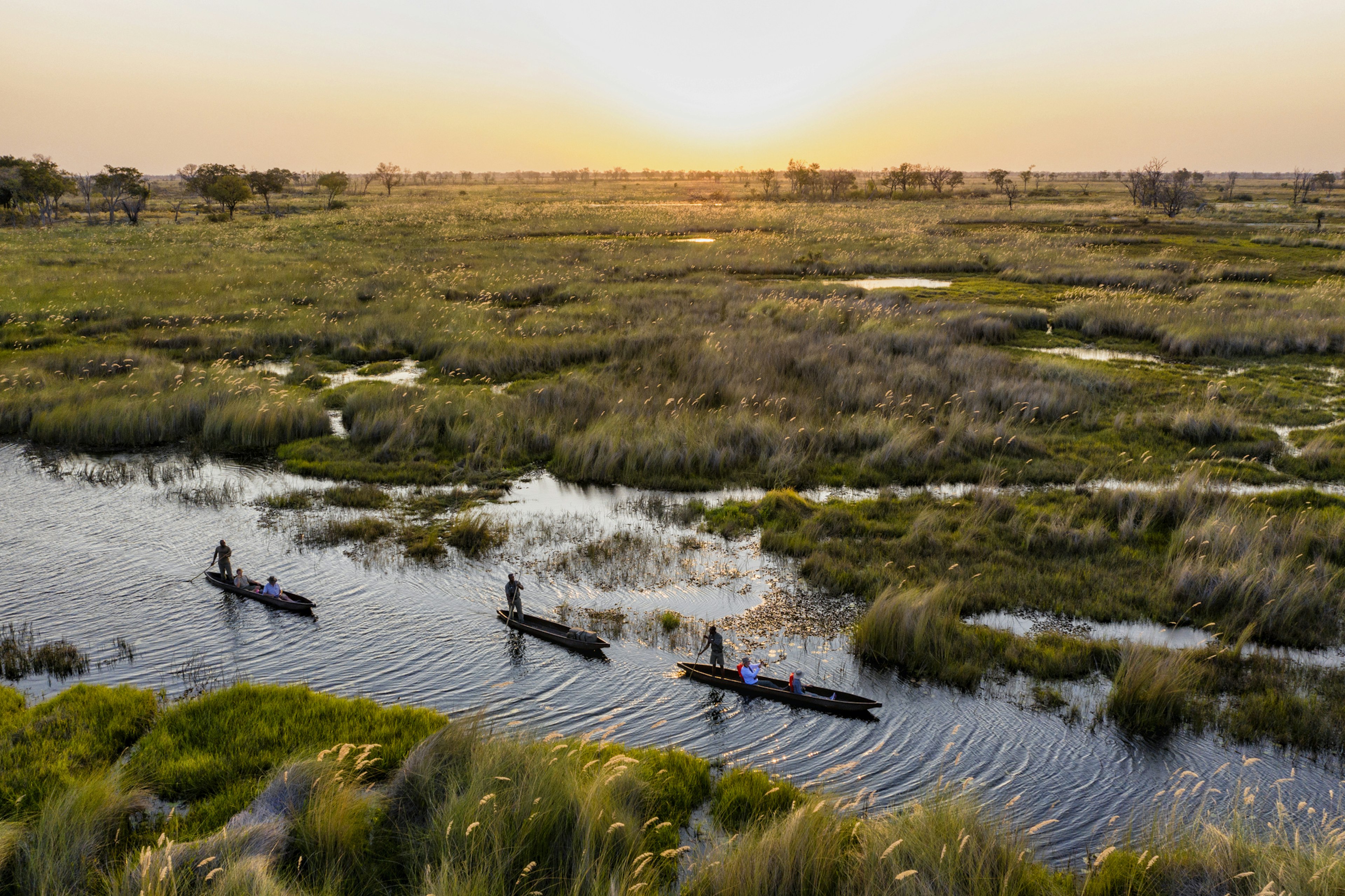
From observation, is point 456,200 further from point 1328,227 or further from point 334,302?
point 1328,227

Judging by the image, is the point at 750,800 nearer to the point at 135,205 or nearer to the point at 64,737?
the point at 64,737

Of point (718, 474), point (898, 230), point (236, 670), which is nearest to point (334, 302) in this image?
point (718, 474)

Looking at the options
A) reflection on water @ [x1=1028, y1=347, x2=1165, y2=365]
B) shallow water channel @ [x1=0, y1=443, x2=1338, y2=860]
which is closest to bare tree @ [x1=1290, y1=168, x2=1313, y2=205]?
reflection on water @ [x1=1028, y1=347, x2=1165, y2=365]

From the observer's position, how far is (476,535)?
57.9ft

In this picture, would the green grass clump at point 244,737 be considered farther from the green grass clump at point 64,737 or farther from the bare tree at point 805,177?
the bare tree at point 805,177

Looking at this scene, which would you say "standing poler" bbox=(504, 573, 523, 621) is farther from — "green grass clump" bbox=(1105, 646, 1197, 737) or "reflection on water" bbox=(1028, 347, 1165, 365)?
"reflection on water" bbox=(1028, 347, 1165, 365)

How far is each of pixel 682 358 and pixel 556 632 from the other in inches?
746

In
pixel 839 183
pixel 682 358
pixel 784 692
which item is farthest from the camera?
pixel 839 183

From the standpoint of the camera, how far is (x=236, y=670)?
1261 centimetres

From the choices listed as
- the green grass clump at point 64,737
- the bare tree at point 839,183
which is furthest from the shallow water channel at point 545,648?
the bare tree at point 839,183

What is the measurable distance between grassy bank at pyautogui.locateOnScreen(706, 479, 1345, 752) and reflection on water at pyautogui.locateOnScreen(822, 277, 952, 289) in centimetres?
3347

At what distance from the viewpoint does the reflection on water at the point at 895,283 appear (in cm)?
5072

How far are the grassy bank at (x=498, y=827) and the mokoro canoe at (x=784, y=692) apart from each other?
6.29ft

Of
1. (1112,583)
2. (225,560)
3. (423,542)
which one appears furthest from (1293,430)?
(225,560)
